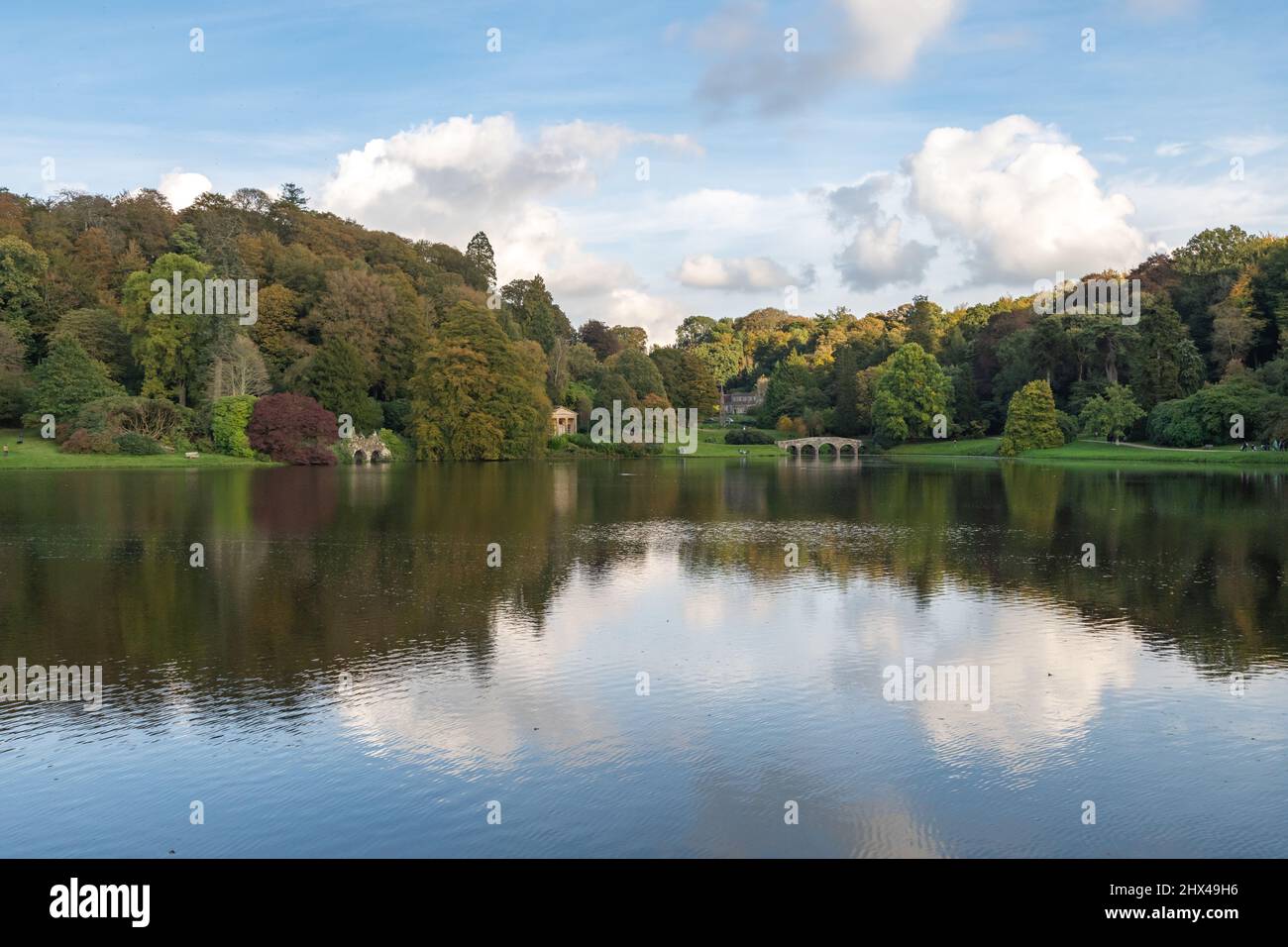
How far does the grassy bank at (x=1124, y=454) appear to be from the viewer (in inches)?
2547

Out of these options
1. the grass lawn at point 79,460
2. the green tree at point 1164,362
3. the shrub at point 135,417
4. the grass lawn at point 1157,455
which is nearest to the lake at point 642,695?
the grass lawn at point 79,460

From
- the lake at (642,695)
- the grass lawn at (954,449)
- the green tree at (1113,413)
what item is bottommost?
the lake at (642,695)

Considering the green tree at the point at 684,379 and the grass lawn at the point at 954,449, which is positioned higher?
the green tree at the point at 684,379

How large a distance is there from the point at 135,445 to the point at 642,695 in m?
65.1

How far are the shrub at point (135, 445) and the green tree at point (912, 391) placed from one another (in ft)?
207

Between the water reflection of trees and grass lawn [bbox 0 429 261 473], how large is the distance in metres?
12.3

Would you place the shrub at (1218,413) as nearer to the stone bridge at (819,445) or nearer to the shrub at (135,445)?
the stone bridge at (819,445)

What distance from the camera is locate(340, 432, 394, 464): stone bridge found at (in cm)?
7456

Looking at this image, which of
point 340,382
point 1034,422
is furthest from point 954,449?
point 340,382

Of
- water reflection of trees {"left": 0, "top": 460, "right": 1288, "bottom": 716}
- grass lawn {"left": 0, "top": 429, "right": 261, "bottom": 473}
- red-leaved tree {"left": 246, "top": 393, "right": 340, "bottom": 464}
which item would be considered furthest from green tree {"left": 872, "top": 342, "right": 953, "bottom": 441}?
grass lawn {"left": 0, "top": 429, "right": 261, "bottom": 473}

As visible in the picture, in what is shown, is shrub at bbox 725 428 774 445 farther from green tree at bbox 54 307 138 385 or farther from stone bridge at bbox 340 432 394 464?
green tree at bbox 54 307 138 385

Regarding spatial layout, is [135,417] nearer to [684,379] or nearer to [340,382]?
[340,382]

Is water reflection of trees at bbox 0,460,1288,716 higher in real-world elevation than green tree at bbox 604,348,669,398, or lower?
lower
